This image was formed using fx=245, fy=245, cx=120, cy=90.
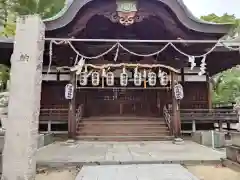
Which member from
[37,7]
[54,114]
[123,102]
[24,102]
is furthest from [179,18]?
[37,7]

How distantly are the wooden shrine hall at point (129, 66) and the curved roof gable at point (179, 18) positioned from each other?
0.10 ft

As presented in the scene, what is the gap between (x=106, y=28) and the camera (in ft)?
33.4

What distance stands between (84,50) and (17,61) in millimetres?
5824

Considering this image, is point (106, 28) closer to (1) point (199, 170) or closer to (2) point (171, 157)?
(2) point (171, 157)

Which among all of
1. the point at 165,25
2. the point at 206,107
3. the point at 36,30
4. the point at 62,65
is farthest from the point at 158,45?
the point at 36,30

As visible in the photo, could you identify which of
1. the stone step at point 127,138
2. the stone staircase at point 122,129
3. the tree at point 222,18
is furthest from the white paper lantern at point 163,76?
the tree at point 222,18

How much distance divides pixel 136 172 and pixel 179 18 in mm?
5280

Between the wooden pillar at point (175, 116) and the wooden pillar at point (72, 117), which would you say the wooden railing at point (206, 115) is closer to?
the wooden pillar at point (175, 116)

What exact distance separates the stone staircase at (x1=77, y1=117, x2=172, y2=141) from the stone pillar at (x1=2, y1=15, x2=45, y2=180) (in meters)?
6.75

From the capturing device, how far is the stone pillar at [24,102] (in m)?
4.94

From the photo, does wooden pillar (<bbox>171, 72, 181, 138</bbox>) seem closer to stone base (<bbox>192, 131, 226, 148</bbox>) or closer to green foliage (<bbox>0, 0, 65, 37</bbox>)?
stone base (<bbox>192, 131, 226, 148</bbox>)

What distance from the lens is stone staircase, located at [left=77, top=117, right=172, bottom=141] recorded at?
464 inches

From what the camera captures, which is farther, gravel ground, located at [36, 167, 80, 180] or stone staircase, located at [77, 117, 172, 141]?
stone staircase, located at [77, 117, 172, 141]

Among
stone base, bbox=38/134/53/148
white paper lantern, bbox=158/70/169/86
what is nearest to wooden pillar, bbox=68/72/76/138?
stone base, bbox=38/134/53/148
